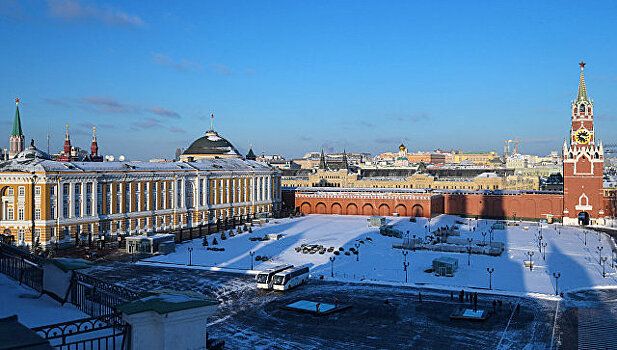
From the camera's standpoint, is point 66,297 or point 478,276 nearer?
point 66,297

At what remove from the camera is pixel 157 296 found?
1464cm

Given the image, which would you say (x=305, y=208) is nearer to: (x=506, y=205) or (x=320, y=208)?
(x=320, y=208)

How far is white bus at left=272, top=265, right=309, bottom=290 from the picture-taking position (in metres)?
38.3

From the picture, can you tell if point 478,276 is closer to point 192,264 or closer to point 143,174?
point 192,264

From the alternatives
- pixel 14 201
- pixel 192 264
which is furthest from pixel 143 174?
pixel 192 264

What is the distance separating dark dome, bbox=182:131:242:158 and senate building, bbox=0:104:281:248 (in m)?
14.9

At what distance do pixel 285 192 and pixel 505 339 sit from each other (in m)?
76.0

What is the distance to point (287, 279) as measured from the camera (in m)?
38.6

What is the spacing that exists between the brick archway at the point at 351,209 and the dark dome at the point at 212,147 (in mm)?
26615

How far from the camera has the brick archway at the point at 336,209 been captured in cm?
9656

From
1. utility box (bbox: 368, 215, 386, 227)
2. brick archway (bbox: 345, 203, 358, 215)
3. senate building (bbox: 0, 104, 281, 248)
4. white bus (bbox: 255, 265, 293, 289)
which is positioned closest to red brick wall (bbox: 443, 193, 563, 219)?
brick archway (bbox: 345, 203, 358, 215)

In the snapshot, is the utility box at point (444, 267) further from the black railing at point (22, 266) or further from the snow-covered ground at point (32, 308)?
the snow-covered ground at point (32, 308)

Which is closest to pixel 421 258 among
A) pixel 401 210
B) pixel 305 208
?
pixel 401 210

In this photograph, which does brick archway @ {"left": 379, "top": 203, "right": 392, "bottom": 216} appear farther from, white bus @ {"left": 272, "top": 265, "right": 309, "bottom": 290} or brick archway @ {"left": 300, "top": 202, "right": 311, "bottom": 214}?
white bus @ {"left": 272, "top": 265, "right": 309, "bottom": 290}
